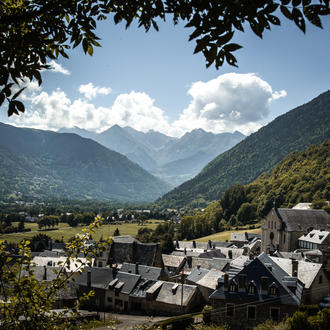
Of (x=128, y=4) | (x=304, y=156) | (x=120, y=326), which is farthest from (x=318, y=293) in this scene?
(x=304, y=156)

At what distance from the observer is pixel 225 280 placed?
3822cm

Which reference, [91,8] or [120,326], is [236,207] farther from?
[91,8]

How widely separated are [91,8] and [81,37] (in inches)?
20.2

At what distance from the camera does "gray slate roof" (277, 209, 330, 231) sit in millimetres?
80500

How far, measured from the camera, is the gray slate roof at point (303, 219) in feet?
264

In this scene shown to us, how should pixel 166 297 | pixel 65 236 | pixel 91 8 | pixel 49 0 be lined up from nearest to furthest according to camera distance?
pixel 49 0
pixel 91 8
pixel 166 297
pixel 65 236

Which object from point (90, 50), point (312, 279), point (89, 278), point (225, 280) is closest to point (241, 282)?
point (225, 280)

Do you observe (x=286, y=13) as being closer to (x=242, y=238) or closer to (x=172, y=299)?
(x=172, y=299)

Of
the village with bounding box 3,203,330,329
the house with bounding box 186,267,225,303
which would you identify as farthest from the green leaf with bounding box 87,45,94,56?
the house with bounding box 186,267,225,303

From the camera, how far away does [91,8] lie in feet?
17.9

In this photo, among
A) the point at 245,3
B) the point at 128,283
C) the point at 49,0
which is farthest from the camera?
the point at 128,283

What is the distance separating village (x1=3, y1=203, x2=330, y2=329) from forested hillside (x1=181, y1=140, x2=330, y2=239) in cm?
4991

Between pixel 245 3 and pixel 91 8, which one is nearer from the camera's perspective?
pixel 245 3

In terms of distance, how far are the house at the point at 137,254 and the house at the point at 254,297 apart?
3279cm
